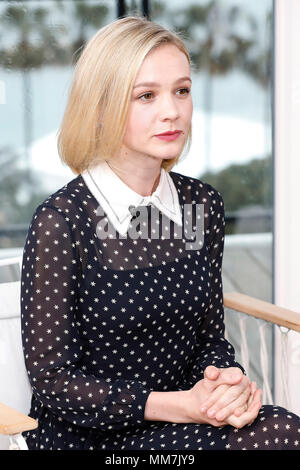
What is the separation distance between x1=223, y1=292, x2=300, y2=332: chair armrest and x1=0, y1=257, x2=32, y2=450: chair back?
58 centimetres

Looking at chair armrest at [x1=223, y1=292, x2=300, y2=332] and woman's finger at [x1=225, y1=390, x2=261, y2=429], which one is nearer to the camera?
woman's finger at [x1=225, y1=390, x2=261, y2=429]

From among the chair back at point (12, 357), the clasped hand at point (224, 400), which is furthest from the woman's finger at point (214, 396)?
the chair back at point (12, 357)

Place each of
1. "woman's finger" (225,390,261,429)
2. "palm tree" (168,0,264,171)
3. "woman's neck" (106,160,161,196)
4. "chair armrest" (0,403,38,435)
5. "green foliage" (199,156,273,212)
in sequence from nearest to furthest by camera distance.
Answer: "chair armrest" (0,403,38,435), "woman's finger" (225,390,261,429), "woman's neck" (106,160,161,196), "palm tree" (168,0,264,171), "green foliage" (199,156,273,212)

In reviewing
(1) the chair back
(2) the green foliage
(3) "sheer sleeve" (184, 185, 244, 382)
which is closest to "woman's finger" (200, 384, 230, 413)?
(3) "sheer sleeve" (184, 185, 244, 382)

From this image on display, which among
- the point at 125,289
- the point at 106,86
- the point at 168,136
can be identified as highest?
the point at 106,86

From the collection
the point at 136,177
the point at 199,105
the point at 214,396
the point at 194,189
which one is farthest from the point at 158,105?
the point at 199,105

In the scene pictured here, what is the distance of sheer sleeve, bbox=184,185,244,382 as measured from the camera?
175 centimetres

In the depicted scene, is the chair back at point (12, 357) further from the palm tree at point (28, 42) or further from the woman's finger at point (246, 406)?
the palm tree at point (28, 42)

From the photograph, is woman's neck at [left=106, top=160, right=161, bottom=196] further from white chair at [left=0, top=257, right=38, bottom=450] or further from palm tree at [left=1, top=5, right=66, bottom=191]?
palm tree at [left=1, top=5, right=66, bottom=191]

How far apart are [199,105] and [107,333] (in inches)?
50.3

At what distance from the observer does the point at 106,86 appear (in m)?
1.53

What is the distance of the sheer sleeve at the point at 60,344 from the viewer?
1.46 m

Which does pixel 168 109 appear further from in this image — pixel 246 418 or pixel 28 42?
pixel 28 42

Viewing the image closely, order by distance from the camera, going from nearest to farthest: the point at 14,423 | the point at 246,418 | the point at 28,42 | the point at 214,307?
the point at 14,423, the point at 246,418, the point at 214,307, the point at 28,42
